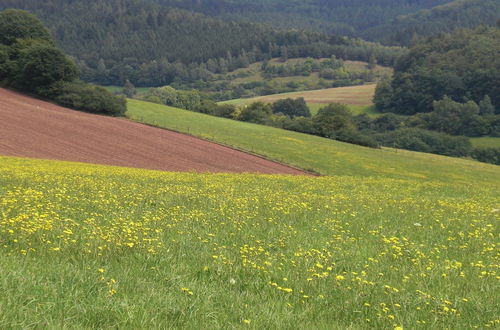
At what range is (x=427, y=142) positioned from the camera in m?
148

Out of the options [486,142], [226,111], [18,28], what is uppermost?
[18,28]

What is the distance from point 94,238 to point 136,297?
10.9ft

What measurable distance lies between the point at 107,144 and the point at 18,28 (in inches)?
2021

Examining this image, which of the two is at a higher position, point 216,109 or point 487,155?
point 216,109

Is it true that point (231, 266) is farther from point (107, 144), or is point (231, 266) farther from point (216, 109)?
point (216, 109)

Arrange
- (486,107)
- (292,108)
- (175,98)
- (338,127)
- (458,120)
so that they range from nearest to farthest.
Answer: (338,127)
(175,98)
(458,120)
(486,107)
(292,108)

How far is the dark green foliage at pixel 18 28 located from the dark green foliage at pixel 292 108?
331 ft

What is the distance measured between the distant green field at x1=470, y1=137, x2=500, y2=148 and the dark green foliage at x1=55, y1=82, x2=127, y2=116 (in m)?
116

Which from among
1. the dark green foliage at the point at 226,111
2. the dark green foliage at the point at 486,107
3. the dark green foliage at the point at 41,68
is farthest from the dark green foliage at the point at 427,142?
the dark green foliage at the point at 41,68

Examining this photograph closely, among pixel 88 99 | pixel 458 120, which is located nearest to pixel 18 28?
pixel 88 99

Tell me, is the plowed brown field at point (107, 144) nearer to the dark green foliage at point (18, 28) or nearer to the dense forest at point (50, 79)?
the dense forest at point (50, 79)

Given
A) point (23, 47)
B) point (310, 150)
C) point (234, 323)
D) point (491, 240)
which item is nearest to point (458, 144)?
point (310, 150)

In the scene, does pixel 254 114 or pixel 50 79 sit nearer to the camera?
pixel 50 79

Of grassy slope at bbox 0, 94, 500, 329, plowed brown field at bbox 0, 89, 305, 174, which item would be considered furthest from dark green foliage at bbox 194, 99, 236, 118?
grassy slope at bbox 0, 94, 500, 329
